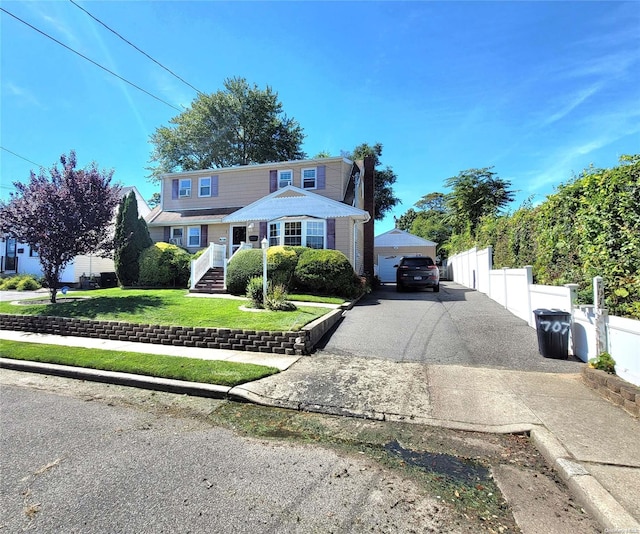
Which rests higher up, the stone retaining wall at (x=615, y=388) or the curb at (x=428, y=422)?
the stone retaining wall at (x=615, y=388)

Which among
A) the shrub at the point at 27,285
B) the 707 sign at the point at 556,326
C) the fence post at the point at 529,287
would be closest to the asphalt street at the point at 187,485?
the 707 sign at the point at 556,326

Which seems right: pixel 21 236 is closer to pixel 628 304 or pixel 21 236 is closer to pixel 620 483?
pixel 620 483

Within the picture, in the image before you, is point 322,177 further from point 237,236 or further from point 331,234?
point 237,236

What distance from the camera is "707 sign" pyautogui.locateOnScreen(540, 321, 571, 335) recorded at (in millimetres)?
6324

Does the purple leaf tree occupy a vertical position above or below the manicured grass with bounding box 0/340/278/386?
above

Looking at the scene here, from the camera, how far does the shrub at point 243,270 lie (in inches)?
491

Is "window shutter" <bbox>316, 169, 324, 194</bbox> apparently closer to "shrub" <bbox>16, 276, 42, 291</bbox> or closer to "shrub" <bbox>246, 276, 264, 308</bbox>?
"shrub" <bbox>246, 276, 264, 308</bbox>

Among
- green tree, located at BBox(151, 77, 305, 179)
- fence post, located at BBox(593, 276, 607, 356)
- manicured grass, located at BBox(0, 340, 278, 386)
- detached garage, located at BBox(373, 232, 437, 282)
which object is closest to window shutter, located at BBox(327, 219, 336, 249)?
manicured grass, located at BBox(0, 340, 278, 386)

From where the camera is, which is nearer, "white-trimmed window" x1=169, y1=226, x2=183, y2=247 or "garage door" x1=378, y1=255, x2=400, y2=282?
"white-trimmed window" x1=169, y1=226, x2=183, y2=247

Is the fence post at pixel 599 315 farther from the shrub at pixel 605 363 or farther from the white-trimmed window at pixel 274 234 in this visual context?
the white-trimmed window at pixel 274 234

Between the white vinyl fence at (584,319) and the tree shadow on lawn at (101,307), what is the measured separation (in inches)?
404

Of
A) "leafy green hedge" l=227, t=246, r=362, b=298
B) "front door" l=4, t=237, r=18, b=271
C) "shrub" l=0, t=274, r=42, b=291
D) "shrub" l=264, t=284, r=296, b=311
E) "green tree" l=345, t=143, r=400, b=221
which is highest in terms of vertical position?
"green tree" l=345, t=143, r=400, b=221

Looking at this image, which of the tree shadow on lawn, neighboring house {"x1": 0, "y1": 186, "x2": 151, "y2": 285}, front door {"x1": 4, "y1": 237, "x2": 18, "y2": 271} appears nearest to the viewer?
the tree shadow on lawn

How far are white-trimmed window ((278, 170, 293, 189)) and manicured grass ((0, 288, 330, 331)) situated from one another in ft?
31.8
